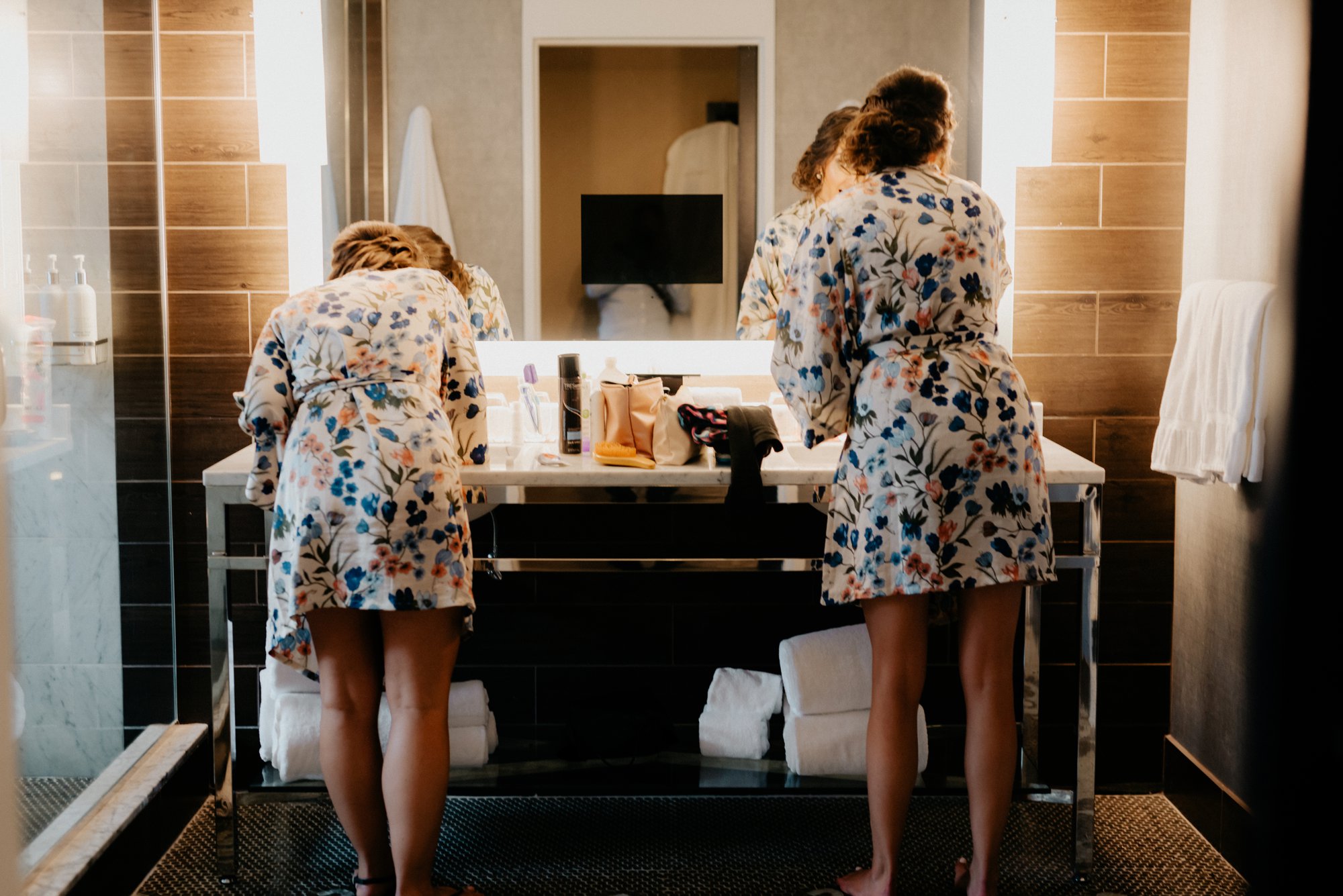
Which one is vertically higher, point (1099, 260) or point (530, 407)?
point (1099, 260)

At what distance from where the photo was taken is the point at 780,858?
232 centimetres

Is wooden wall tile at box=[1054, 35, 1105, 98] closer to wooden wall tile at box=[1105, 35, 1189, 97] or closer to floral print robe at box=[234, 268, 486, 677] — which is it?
wooden wall tile at box=[1105, 35, 1189, 97]

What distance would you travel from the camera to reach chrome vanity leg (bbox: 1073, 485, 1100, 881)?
217 centimetres

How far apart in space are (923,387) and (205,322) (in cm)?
171

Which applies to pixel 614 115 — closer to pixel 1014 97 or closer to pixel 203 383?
pixel 1014 97

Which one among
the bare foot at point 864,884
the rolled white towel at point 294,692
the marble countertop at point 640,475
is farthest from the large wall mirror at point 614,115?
the bare foot at point 864,884

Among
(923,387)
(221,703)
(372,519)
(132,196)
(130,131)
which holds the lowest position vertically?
(221,703)

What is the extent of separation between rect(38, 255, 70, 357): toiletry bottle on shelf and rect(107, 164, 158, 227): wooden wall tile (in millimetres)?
294

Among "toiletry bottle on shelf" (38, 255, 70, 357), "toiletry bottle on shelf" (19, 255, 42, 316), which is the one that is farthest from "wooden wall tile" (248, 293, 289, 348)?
"toiletry bottle on shelf" (19, 255, 42, 316)

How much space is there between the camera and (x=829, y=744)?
7.58ft

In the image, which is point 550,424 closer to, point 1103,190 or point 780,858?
point 780,858

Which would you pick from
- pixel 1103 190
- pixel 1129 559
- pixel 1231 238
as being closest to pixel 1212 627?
pixel 1129 559

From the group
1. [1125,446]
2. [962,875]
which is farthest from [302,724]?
[1125,446]

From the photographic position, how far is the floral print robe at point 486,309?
263 cm
